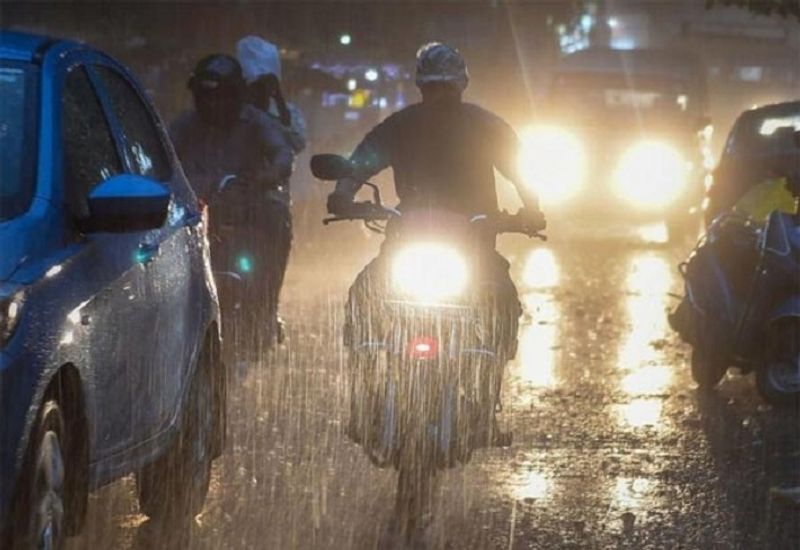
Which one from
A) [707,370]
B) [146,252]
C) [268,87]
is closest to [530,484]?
[146,252]

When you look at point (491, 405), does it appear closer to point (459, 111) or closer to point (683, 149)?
point (459, 111)

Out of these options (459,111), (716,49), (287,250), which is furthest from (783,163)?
(716,49)

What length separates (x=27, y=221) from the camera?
223 inches

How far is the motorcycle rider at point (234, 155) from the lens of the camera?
40.4ft

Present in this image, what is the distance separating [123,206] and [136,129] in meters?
1.61

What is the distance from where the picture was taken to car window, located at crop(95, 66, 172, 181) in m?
7.25

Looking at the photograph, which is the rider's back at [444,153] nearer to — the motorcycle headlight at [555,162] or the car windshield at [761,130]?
the car windshield at [761,130]

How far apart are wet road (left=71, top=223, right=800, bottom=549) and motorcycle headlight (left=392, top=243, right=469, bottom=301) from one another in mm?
920

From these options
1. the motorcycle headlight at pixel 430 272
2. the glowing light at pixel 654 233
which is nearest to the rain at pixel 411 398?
the motorcycle headlight at pixel 430 272

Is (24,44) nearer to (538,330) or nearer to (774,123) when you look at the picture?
(538,330)

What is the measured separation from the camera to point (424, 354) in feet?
24.3

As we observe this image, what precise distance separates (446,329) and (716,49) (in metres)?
59.8

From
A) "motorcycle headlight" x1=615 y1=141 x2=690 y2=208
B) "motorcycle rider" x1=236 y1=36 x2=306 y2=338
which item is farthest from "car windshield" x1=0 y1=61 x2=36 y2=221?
"motorcycle headlight" x1=615 y1=141 x2=690 y2=208

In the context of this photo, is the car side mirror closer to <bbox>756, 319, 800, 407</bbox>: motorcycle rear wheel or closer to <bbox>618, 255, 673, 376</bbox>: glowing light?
<bbox>756, 319, 800, 407</bbox>: motorcycle rear wheel
